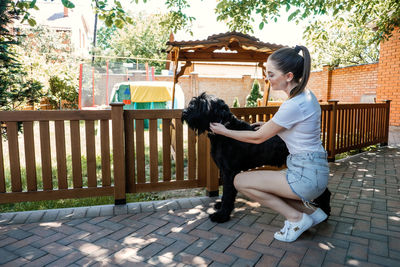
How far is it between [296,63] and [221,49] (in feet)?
17.3

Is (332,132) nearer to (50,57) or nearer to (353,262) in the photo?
(353,262)

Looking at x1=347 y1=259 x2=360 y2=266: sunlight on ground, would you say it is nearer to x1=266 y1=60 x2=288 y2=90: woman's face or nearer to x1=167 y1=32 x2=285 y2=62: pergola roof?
x1=266 y1=60 x2=288 y2=90: woman's face

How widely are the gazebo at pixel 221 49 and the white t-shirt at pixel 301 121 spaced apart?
466cm

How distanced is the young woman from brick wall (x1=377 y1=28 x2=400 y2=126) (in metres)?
9.91

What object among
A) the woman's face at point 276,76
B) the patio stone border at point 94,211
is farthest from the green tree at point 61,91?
the woman's face at point 276,76

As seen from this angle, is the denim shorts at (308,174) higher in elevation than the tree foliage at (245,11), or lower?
lower

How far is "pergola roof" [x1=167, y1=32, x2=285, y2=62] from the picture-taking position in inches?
264

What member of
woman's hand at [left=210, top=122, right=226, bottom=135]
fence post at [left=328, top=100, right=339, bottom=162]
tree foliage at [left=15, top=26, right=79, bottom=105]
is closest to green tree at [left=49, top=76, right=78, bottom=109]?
tree foliage at [left=15, top=26, right=79, bottom=105]

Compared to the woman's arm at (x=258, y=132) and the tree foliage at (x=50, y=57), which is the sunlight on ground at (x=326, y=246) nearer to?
the woman's arm at (x=258, y=132)

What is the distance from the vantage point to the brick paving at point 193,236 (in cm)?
239

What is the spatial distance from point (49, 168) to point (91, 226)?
3.17 feet

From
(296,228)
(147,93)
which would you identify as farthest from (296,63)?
(147,93)

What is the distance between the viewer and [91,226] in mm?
3047

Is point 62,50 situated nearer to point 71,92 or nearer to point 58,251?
point 71,92
